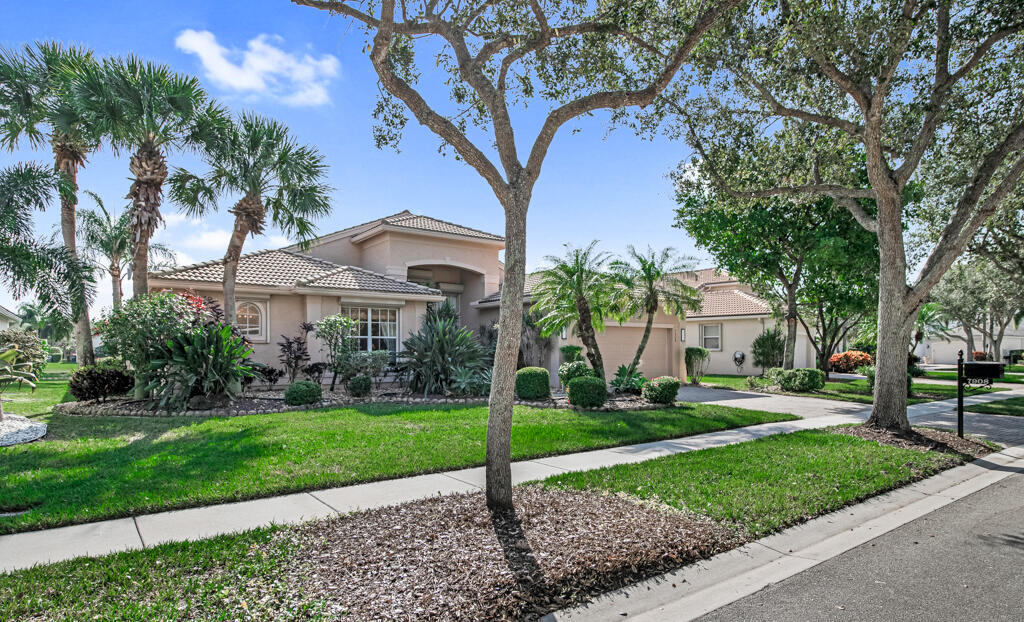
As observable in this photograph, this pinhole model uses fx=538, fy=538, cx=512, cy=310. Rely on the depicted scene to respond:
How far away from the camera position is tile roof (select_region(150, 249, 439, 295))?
16.2 metres

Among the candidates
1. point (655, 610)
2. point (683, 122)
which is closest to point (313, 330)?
point (683, 122)

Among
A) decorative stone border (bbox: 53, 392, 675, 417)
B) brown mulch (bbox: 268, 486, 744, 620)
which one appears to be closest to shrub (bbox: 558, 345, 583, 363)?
decorative stone border (bbox: 53, 392, 675, 417)

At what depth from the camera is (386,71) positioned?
5484 mm

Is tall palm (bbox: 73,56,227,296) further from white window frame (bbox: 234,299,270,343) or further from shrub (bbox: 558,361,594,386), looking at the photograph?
shrub (bbox: 558,361,594,386)

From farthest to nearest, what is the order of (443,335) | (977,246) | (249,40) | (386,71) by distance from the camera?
(977,246), (443,335), (249,40), (386,71)

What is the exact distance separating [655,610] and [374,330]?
49.9 feet

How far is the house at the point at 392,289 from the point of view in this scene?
1661 centimetres

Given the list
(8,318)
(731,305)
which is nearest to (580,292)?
(731,305)

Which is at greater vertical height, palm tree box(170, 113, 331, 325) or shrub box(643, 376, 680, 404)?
palm tree box(170, 113, 331, 325)

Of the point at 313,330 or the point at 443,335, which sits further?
the point at 313,330

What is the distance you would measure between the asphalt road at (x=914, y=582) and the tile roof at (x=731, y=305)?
23.0 metres

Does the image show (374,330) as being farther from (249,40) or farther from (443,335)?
(249,40)

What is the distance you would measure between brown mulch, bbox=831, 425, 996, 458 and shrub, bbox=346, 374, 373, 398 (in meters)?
10.4

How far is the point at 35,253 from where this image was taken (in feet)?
42.1
